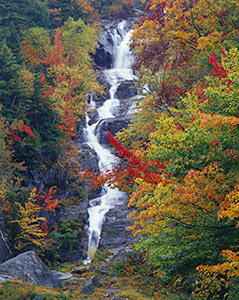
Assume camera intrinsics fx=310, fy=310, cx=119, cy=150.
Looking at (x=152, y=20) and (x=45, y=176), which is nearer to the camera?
(x=152, y=20)

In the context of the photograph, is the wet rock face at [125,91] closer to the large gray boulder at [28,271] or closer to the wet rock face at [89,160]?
the wet rock face at [89,160]

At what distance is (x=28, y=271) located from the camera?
10.3 metres

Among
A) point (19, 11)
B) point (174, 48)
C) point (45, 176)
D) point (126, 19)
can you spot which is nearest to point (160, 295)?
point (174, 48)

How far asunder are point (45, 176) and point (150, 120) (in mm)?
9675

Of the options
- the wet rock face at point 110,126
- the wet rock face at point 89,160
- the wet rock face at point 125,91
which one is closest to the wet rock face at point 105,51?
the wet rock face at point 125,91

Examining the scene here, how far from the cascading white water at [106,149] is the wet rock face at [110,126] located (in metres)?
0.48

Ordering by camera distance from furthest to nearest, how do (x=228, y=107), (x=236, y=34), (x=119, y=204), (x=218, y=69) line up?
(x=119, y=204), (x=236, y=34), (x=218, y=69), (x=228, y=107)

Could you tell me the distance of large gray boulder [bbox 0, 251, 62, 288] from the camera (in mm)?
9961

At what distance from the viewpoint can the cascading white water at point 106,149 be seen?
60.9 feet

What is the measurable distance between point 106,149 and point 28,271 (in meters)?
15.6

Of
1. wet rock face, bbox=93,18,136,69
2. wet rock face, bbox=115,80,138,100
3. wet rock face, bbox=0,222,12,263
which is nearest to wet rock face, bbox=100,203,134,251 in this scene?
wet rock face, bbox=0,222,12,263

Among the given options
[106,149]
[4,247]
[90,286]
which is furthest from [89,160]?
[90,286]

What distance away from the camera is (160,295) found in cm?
858

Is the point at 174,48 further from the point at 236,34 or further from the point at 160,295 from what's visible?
the point at 160,295
